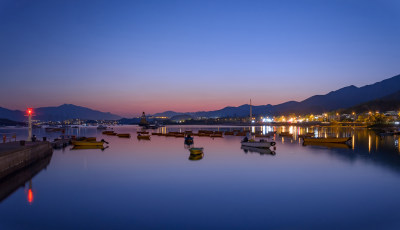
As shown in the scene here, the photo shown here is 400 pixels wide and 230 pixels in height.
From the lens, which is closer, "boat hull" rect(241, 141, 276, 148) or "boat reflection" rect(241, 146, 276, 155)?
"boat reflection" rect(241, 146, 276, 155)

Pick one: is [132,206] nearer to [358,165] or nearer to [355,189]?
[355,189]

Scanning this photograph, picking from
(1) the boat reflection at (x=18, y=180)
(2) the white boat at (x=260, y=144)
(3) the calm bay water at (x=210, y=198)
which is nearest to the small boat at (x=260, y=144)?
(2) the white boat at (x=260, y=144)

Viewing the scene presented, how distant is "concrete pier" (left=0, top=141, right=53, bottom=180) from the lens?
735 inches

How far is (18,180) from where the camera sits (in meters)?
19.1

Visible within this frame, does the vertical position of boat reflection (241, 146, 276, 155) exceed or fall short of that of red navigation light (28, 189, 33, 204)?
it falls short

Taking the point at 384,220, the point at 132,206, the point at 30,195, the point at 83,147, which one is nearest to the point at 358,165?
the point at 384,220

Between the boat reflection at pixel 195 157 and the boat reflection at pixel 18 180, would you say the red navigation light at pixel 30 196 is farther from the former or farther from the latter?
the boat reflection at pixel 195 157

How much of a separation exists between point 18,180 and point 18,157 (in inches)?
120

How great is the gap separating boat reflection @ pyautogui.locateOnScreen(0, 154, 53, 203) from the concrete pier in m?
0.31

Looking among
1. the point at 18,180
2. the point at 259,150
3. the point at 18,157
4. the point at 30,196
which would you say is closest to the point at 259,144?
the point at 259,150

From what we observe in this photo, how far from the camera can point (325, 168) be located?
2462 centimetres

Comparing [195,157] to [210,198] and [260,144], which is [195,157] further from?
[210,198]

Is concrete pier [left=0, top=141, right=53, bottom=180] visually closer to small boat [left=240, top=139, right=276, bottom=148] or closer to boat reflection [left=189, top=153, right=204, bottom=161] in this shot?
boat reflection [left=189, top=153, right=204, bottom=161]

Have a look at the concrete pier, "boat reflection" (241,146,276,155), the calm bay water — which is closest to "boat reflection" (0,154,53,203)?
the concrete pier
